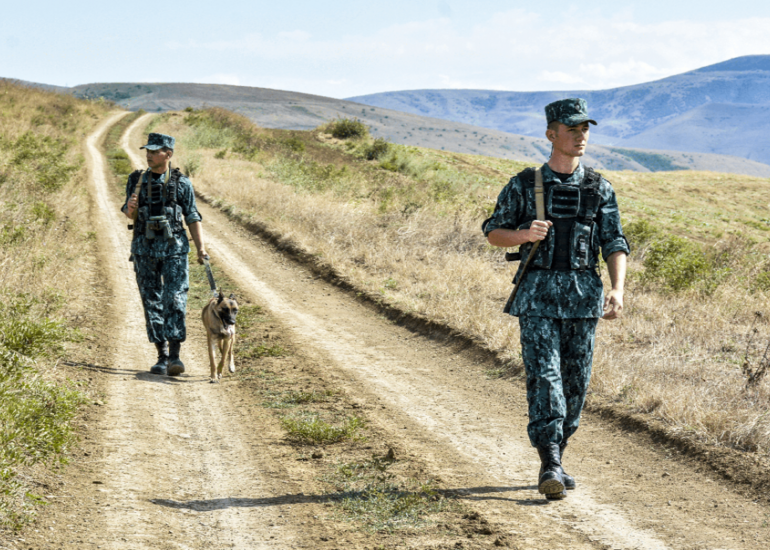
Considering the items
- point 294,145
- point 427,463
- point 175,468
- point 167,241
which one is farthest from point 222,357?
point 294,145

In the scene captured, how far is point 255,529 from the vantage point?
350 cm

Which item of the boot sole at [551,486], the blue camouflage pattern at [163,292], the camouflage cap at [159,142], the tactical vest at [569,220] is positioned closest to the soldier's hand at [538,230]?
the tactical vest at [569,220]

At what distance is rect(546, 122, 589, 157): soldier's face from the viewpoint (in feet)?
12.1

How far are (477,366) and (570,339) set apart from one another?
3384 mm

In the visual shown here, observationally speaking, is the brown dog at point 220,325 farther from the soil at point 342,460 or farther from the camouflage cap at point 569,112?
the camouflage cap at point 569,112

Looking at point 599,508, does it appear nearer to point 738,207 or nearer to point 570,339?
point 570,339

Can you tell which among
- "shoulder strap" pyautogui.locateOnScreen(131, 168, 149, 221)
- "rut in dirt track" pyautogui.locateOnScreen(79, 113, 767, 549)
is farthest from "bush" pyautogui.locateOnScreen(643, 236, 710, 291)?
"shoulder strap" pyautogui.locateOnScreen(131, 168, 149, 221)

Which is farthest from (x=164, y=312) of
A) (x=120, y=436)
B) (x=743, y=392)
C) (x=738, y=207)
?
(x=738, y=207)

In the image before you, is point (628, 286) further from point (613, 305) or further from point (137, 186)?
point (137, 186)

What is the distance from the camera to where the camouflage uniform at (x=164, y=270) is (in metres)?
6.21

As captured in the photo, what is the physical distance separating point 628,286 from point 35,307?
8.71 meters

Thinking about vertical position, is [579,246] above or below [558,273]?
above

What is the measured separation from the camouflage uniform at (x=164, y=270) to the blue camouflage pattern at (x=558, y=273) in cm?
346

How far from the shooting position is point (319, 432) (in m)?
4.85
